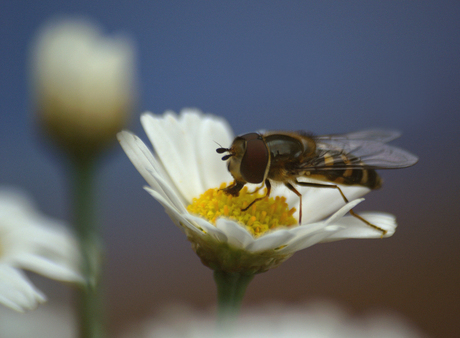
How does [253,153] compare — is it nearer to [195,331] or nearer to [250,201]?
[250,201]

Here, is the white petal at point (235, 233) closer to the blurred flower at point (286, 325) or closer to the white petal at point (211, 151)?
the blurred flower at point (286, 325)

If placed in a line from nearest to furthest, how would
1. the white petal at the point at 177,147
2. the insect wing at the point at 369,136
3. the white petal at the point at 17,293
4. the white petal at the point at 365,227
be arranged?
the white petal at the point at 17,293
the white petal at the point at 365,227
the white petal at the point at 177,147
the insect wing at the point at 369,136

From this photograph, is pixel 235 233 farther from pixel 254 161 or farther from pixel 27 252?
pixel 27 252

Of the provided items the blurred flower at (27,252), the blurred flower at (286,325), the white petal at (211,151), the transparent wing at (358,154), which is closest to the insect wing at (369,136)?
the transparent wing at (358,154)

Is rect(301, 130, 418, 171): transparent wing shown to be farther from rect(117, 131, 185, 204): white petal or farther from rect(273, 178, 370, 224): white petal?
rect(117, 131, 185, 204): white petal

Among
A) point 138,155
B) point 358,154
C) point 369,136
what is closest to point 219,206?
point 138,155

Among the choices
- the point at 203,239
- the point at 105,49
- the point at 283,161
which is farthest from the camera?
the point at 105,49

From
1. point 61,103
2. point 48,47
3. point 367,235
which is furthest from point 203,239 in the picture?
point 48,47
